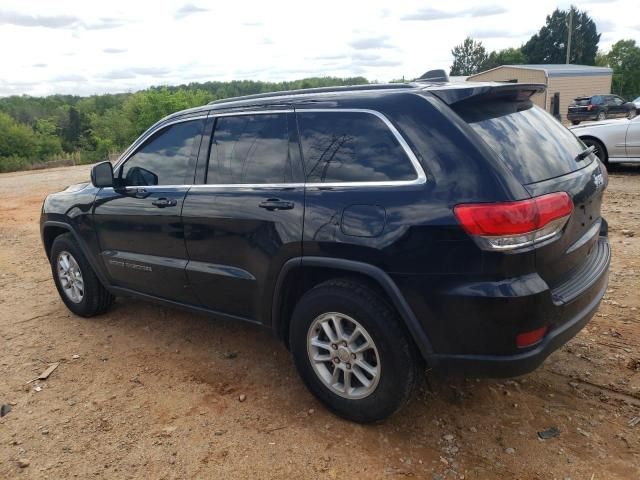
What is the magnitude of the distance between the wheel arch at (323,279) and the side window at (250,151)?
0.55 m

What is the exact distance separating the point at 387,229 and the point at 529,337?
85 cm

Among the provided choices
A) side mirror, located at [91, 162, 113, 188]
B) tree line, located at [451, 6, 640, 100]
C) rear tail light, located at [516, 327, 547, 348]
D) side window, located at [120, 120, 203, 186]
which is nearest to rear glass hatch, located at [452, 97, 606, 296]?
rear tail light, located at [516, 327, 547, 348]

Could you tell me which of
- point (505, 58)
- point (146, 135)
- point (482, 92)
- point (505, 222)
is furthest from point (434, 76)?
point (505, 58)

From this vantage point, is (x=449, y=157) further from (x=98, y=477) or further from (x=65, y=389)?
(x=65, y=389)

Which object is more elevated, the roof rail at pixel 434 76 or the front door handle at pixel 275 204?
the roof rail at pixel 434 76

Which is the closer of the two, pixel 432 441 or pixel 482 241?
pixel 482 241

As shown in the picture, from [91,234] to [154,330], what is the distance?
0.97 metres

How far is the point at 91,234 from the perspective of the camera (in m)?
4.52

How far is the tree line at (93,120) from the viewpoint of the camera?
6588 centimetres

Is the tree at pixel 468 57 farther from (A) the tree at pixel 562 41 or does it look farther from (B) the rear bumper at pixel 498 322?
(B) the rear bumper at pixel 498 322

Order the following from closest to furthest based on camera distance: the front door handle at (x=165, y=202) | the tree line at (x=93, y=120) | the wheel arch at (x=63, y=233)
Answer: the front door handle at (x=165, y=202)
the wheel arch at (x=63, y=233)
the tree line at (x=93, y=120)

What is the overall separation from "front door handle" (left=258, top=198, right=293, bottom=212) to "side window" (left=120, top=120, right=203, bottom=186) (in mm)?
800

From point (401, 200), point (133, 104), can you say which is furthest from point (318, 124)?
point (133, 104)

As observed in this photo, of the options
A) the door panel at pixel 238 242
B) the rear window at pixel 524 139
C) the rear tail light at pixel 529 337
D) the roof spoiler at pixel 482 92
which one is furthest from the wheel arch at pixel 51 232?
the rear tail light at pixel 529 337
